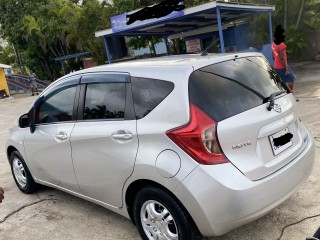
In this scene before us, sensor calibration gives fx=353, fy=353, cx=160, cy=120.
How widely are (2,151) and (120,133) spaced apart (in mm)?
5819

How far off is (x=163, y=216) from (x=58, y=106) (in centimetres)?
185

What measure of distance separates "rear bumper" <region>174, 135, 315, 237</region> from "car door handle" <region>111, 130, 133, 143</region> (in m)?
0.64

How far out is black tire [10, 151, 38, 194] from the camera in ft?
15.5

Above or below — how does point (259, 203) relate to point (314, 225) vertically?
above

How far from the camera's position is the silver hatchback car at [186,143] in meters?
2.55

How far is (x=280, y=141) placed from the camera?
292 cm

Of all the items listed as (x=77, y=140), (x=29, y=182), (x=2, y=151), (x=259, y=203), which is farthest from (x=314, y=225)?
(x=2, y=151)

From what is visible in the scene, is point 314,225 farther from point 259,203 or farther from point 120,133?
point 120,133

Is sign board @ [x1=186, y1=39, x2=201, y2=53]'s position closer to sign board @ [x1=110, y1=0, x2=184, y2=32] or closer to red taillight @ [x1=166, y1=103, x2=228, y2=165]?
sign board @ [x1=110, y1=0, x2=184, y2=32]

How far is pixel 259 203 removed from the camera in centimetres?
259

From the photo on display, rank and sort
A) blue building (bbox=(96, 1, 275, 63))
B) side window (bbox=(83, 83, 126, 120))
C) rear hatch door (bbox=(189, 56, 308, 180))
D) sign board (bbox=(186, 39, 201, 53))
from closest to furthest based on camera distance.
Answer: rear hatch door (bbox=(189, 56, 308, 180)), side window (bbox=(83, 83, 126, 120)), blue building (bbox=(96, 1, 275, 63)), sign board (bbox=(186, 39, 201, 53))

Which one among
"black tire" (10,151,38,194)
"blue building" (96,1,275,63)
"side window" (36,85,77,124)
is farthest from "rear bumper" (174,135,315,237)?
"blue building" (96,1,275,63)

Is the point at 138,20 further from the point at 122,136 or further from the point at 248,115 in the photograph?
the point at 248,115

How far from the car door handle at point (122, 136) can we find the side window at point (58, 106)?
83 centimetres
